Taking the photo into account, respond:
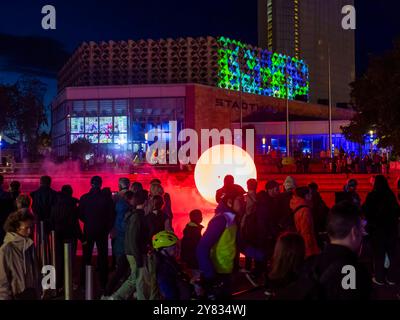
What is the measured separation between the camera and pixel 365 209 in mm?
8352

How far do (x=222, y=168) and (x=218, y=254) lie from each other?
346 inches

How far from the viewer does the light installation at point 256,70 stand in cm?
9031

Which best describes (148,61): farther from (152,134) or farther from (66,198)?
(66,198)

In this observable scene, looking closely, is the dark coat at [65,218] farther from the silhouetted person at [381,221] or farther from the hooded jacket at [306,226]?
the silhouetted person at [381,221]

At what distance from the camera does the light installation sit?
90312 millimetres

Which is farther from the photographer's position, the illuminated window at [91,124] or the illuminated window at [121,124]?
the illuminated window at [91,124]

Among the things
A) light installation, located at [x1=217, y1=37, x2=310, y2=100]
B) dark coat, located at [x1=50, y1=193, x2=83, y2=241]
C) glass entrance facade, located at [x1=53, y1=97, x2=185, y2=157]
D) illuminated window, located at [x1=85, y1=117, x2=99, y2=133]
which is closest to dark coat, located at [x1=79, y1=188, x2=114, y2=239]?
dark coat, located at [x1=50, y1=193, x2=83, y2=241]

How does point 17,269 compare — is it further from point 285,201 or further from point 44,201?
point 285,201

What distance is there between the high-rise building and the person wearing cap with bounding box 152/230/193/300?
119m

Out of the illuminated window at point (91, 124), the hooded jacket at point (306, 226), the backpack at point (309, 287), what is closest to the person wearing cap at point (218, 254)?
the hooded jacket at point (306, 226)

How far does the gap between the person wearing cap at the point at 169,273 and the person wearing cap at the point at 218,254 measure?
35.3 inches

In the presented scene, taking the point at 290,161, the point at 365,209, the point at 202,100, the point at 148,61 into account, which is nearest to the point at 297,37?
the point at 148,61

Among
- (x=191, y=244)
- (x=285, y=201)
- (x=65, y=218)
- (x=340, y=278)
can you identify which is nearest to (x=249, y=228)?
(x=285, y=201)
